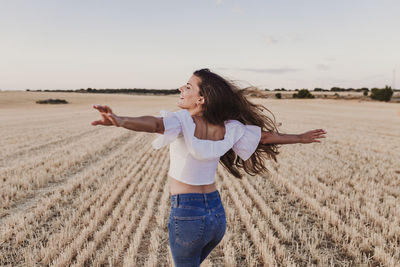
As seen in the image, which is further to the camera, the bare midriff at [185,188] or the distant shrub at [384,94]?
the distant shrub at [384,94]

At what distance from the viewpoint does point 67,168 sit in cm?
909

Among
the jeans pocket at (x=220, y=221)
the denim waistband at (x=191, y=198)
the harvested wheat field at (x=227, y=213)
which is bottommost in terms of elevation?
the harvested wheat field at (x=227, y=213)

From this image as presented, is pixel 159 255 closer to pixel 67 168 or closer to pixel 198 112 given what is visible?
pixel 198 112

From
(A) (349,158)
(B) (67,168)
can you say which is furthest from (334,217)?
(B) (67,168)

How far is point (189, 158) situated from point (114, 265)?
2411 mm

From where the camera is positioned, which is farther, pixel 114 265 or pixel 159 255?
pixel 159 255

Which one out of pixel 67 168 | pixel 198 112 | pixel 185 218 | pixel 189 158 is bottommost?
pixel 67 168

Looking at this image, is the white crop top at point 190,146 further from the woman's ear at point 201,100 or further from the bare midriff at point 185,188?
the woman's ear at point 201,100

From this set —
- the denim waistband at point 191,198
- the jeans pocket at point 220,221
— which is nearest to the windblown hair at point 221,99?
the denim waistband at point 191,198

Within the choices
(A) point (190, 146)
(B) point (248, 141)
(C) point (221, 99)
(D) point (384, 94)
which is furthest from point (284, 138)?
(D) point (384, 94)

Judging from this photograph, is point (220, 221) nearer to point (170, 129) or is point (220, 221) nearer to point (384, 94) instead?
point (170, 129)

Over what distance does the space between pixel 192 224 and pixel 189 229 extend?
1.5 inches

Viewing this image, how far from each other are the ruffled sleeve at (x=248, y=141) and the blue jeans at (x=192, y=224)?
0.46 metres

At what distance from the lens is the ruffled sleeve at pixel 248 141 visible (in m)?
2.35
